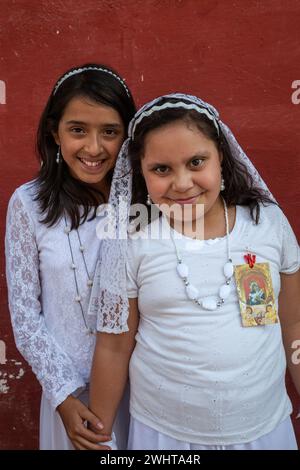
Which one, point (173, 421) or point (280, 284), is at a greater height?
Answer: point (280, 284)

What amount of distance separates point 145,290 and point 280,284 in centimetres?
48

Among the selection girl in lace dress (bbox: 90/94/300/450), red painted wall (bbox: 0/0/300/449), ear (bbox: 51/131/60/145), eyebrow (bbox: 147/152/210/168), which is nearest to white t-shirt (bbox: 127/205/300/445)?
girl in lace dress (bbox: 90/94/300/450)

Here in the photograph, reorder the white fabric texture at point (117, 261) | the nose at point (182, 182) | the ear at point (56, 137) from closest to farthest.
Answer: the nose at point (182, 182)
the white fabric texture at point (117, 261)
the ear at point (56, 137)

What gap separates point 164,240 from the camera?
191cm

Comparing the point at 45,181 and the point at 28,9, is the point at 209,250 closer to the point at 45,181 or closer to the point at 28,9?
the point at 45,181

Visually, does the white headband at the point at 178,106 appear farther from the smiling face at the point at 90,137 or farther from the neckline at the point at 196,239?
the neckline at the point at 196,239

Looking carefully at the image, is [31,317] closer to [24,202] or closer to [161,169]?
[24,202]

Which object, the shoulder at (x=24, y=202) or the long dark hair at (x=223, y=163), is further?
the shoulder at (x=24, y=202)

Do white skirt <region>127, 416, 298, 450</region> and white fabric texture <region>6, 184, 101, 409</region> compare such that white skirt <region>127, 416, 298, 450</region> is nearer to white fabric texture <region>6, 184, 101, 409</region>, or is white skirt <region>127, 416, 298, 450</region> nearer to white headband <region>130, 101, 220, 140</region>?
white fabric texture <region>6, 184, 101, 409</region>

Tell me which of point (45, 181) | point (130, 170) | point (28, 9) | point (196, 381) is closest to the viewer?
point (196, 381)

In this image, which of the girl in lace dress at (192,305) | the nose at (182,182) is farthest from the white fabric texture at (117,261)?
the nose at (182,182)

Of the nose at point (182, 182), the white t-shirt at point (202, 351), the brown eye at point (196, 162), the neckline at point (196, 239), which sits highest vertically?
the brown eye at point (196, 162)

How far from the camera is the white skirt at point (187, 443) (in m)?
1.85
